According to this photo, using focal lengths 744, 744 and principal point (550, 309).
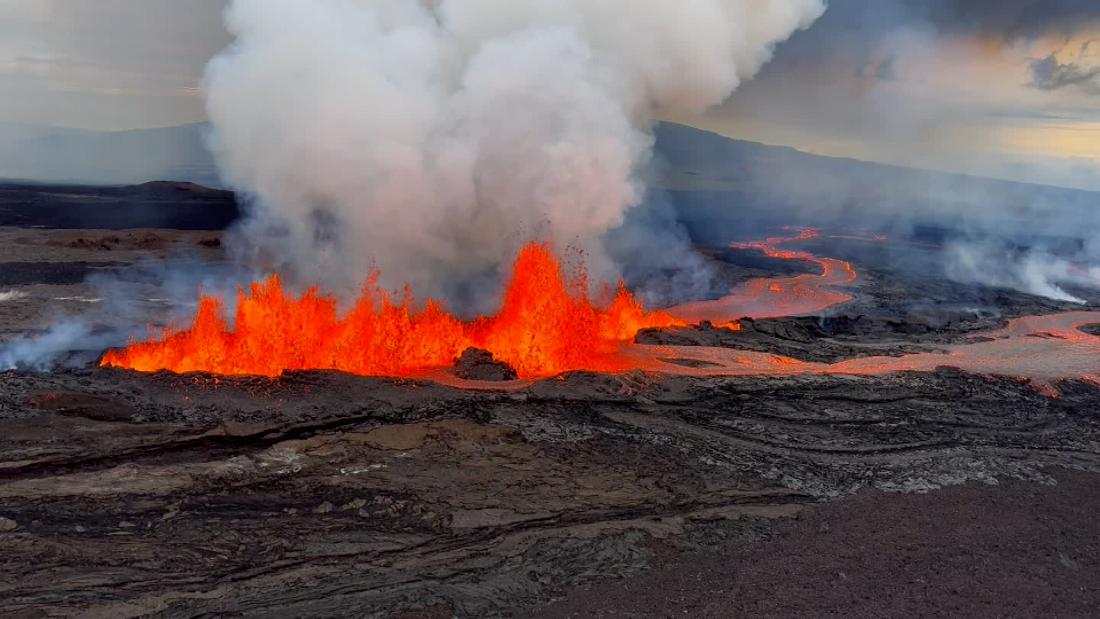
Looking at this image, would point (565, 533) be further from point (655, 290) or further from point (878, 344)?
point (655, 290)

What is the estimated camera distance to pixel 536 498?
37.8ft

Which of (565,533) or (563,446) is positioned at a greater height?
(563,446)

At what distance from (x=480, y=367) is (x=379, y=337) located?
274 cm

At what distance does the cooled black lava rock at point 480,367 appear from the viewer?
17109 mm

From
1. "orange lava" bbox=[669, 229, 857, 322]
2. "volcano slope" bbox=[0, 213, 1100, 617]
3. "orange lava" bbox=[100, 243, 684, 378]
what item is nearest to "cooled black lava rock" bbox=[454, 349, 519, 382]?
"orange lava" bbox=[100, 243, 684, 378]

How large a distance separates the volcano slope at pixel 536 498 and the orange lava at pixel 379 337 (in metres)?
1.43

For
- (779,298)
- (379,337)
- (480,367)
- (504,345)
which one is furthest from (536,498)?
(779,298)

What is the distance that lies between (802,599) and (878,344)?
16.8 m

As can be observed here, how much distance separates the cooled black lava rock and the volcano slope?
3.13 ft

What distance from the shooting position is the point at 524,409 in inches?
587

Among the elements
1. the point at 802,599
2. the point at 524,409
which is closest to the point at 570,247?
the point at 524,409

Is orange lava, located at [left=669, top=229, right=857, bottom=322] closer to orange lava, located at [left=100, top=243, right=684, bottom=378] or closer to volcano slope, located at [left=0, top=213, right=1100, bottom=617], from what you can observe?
orange lava, located at [left=100, top=243, right=684, bottom=378]

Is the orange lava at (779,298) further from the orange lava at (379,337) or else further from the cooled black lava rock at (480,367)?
the cooled black lava rock at (480,367)

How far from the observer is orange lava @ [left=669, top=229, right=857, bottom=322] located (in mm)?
29109
